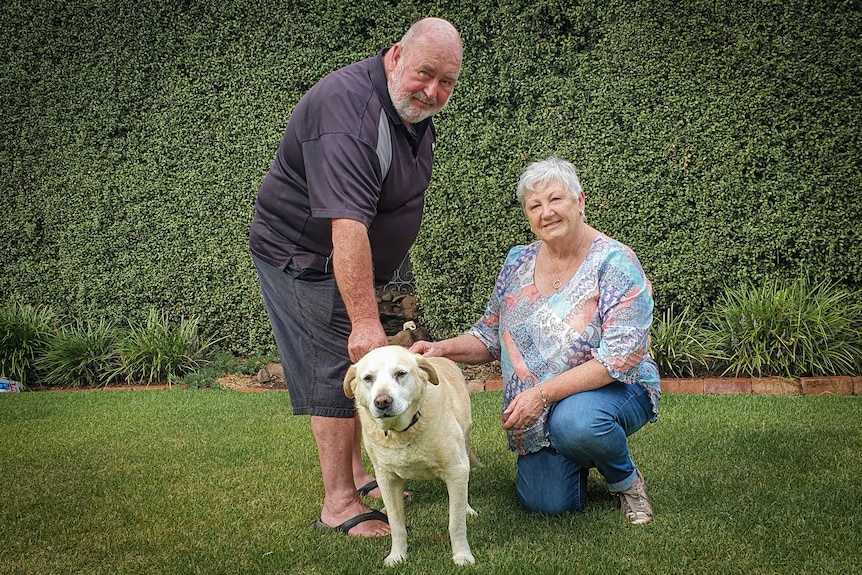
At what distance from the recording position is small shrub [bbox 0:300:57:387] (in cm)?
729

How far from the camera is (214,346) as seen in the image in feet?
24.7

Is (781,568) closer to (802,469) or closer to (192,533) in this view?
(802,469)

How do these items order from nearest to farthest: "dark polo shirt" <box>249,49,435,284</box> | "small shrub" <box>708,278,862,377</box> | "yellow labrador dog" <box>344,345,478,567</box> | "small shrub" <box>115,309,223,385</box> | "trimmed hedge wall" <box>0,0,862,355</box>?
"yellow labrador dog" <box>344,345,478,567</box>
"dark polo shirt" <box>249,49,435,284</box>
"small shrub" <box>708,278,862,377</box>
"trimmed hedge wall" <box>0,0,862,355</box>
"small shrub" <box>115,309,223,385</box>

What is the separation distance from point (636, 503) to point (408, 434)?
115cm

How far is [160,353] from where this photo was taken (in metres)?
7.09

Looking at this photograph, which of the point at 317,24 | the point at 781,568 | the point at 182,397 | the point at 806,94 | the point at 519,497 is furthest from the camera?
the point at 317,24

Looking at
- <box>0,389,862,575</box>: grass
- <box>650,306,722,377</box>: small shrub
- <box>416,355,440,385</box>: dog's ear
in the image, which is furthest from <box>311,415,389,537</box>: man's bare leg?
<box>650,306,722,377</box>: small shrub

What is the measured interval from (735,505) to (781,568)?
656 mm

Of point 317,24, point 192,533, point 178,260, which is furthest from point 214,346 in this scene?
point 192,533

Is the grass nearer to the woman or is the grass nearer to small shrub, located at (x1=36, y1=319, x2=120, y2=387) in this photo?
the woman

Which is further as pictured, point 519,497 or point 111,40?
point 111,40

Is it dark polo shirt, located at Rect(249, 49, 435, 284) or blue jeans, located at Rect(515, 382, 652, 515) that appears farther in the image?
blue jeans, located at Rect(515, 382, 652, 515)

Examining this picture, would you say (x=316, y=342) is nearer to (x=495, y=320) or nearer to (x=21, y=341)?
(x=495, y=320)

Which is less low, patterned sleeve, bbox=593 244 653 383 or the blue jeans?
patterned sleeve, bbox=593 244 653 383
